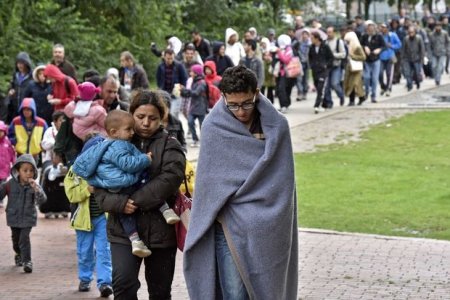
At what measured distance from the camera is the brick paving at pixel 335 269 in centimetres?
998

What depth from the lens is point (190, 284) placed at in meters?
6.54

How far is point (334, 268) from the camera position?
10961 millimetres

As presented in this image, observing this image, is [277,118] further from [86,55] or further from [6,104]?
[86,55]

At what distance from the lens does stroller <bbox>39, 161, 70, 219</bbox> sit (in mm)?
13984

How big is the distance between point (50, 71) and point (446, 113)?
1109 centimetres

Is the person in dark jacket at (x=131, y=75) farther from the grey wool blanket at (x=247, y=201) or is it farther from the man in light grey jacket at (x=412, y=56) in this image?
the grey wool blanket at (x=247, y=201)

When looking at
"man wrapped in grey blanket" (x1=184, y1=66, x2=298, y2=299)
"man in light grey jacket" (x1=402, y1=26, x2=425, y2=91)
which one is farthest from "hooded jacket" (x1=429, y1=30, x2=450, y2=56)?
"man wrapped in grey blanket" (x1=184, y1=66, x2=298, y2=299)

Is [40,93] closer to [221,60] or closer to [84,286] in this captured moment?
[221,60]

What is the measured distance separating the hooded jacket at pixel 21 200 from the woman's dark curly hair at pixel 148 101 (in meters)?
3.81

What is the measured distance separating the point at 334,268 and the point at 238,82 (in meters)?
4.92

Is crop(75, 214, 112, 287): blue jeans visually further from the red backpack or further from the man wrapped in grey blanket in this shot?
the red backpack

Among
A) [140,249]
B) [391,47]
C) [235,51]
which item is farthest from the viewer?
[391,47]

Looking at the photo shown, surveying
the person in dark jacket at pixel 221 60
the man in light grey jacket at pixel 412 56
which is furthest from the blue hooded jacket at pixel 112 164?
the man in light grey jacket at pixel 412 56

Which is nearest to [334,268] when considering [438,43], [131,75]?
[131,75]
